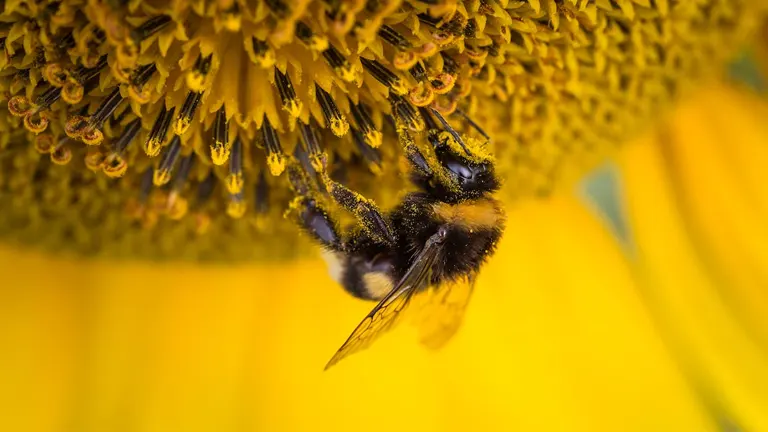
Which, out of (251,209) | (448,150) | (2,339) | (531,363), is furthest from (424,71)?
(2,339)

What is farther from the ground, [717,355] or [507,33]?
[507,33]

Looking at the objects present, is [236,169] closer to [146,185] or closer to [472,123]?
[146,185]

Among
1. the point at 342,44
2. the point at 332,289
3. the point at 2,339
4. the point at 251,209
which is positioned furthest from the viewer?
the point at 332,289

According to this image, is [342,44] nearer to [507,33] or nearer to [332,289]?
[507,33]

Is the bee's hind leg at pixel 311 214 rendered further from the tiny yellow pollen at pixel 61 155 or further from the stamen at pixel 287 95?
the tiny yellow pollen at pixel 61 155

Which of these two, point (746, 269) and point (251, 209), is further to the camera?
point (746, 269)
